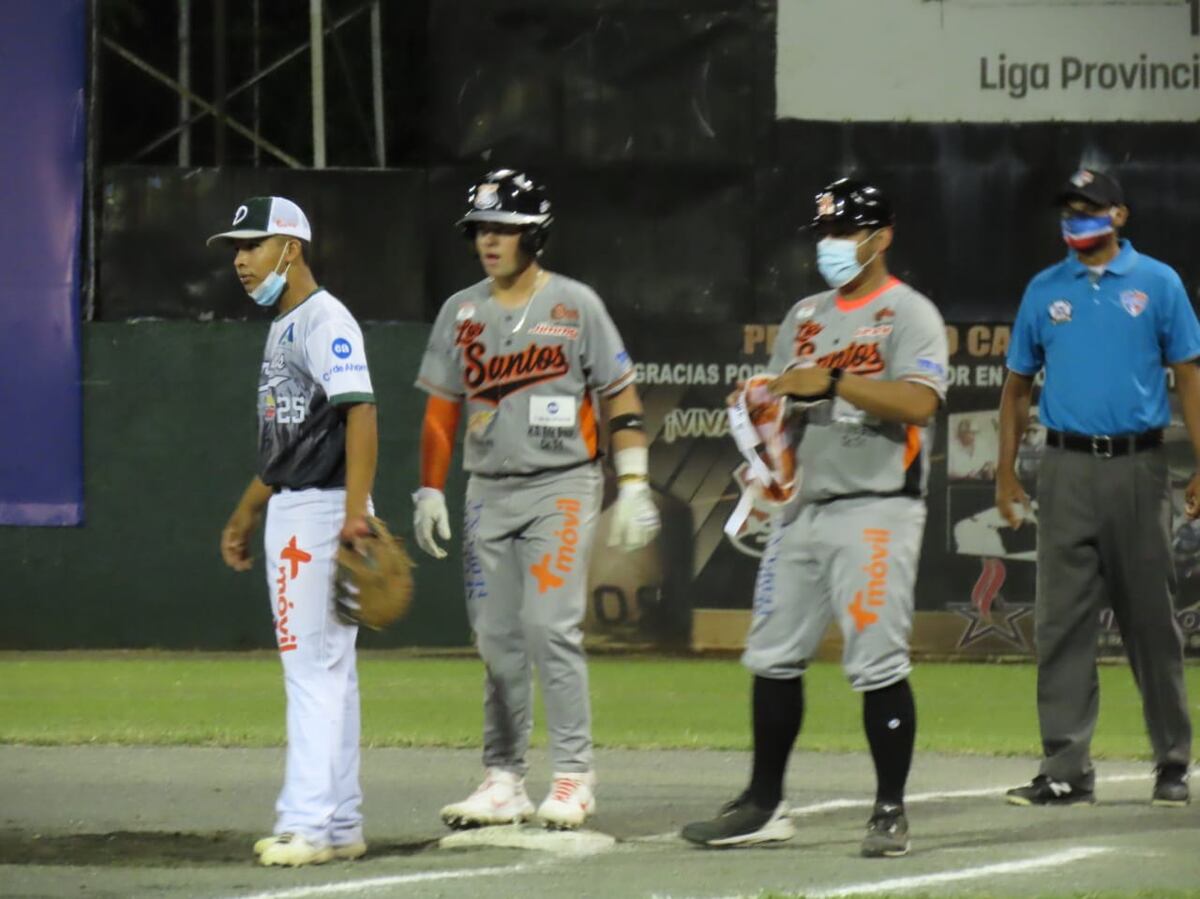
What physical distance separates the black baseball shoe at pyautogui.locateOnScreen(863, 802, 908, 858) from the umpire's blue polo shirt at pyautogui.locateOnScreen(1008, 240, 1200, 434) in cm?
189

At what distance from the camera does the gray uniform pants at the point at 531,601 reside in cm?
727

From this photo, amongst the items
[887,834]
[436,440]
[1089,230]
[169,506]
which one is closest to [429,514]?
[436,440]

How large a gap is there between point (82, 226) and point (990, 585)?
623 cm

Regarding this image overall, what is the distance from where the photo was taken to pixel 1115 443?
800 centimetres

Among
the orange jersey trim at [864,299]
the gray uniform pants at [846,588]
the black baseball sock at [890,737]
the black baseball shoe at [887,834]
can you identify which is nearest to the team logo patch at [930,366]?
the orange jersey trim at [864,299]

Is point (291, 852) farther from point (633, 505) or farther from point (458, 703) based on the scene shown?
point (458, 703)

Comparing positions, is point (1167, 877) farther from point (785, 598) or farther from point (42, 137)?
point (42, 137)

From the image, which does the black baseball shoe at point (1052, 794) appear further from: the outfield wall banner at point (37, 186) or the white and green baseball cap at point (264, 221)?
the outfield wall banner at point (37, 186)

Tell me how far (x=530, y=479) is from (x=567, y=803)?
106cm

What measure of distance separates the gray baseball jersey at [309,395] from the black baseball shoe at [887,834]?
76.1 inches

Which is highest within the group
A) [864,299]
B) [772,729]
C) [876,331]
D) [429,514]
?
[864,299]

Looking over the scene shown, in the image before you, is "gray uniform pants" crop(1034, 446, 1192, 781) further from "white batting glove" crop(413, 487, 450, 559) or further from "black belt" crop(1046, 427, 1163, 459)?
"white batting glove" crop(413, 487, 450, 559)

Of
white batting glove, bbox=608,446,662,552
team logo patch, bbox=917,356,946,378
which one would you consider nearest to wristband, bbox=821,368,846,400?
team logo patch, bbox=917,356,946,378

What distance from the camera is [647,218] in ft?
46.2
